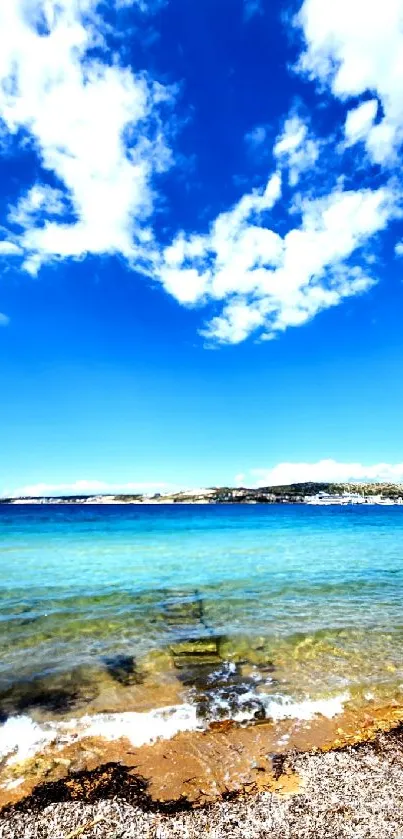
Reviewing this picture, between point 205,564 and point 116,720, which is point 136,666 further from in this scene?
point 205,564

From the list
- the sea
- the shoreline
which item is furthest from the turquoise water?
the shoreline

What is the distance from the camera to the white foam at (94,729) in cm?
728

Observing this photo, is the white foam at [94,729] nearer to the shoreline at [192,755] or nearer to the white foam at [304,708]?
the shoreline at [192,755]

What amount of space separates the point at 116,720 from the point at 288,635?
6.34 m

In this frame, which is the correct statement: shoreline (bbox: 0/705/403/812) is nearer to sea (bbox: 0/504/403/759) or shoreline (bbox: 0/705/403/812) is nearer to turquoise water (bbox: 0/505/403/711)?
sea (bbox: 0/504/403/759)

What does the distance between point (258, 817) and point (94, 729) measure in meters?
3.67

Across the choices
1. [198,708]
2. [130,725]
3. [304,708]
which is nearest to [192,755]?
[130,725]

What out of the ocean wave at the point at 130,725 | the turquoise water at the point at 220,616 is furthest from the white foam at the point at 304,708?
the turquoise water at the point at 220,616

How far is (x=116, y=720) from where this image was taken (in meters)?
8.12

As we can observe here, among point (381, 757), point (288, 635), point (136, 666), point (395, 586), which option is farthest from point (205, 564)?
point (381, 757)

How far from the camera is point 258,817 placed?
5.26 meters

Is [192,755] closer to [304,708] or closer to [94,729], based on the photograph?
[94,729]

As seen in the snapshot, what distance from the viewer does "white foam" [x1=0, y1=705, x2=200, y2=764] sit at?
23.9 feet

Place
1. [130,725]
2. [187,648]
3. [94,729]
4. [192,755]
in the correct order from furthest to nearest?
[187,648]
[130,725]
[94,729]
[192,755]
